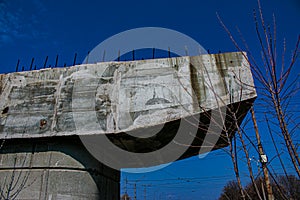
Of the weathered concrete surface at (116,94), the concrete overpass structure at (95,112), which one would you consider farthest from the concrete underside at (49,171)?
the weathered concrete surface at (116,94)

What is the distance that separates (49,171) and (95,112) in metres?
1.33

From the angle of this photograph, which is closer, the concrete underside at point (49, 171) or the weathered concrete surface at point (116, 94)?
the concrete underside at point (49, 171)

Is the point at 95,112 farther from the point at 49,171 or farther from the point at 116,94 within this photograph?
the point at 49,171

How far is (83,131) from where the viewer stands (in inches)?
177

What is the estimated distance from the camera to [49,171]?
14.5ft

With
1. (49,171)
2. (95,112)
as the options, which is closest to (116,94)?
(95,112)

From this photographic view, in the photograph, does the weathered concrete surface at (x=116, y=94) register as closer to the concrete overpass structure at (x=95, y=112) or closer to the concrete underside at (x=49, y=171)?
the concrete overpass structure at (x=95, y=112)

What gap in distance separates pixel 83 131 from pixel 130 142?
931 millimetres

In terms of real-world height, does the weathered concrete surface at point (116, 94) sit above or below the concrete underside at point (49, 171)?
above

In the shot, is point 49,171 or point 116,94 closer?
point 49,171

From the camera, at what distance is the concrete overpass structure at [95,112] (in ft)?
14.3

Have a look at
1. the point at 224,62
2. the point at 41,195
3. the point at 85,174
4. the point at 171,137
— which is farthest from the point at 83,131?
the point at 224,62

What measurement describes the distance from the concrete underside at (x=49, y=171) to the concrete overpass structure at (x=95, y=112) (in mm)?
17

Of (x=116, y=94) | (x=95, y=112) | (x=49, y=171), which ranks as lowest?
(x=49, y=171)
